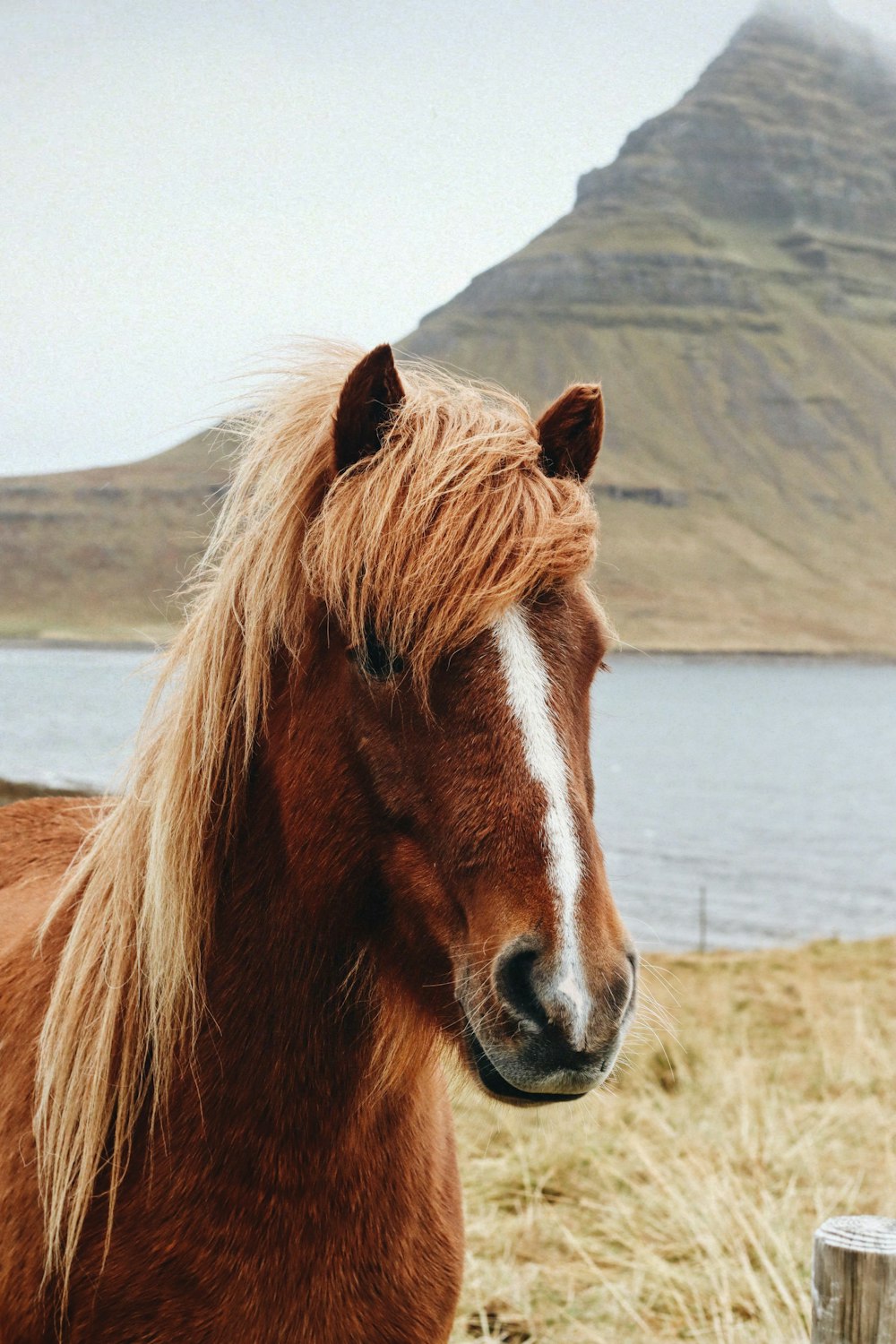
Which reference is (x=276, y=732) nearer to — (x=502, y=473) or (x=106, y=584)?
(x=502, y=473)

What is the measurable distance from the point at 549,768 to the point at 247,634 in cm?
69

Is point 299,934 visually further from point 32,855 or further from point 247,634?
point 32,855

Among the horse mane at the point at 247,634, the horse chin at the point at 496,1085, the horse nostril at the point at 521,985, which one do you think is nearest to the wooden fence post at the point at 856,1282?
the horse chin at the point at 496,1085

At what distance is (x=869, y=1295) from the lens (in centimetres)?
192

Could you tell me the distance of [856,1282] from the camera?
1927 millimetres

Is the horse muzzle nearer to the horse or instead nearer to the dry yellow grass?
the horse

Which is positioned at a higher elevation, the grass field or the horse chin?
the horse chin

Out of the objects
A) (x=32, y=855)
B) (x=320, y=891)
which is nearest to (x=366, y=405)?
(x=320, y=891)

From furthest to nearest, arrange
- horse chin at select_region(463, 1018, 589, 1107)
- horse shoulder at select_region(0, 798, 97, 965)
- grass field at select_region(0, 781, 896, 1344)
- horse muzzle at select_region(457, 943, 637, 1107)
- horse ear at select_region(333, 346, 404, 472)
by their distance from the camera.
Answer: grass field at select_region(0, 781, 896, 1344) → horse shoulder at select_region(0, 798, 97, 965) → horse ear at select_region(333, 346, 404, 472) → horse chin at select_region(463, 1018, 589, 1107) → horse muzzle at select_region(457, 943, 637, 1107)

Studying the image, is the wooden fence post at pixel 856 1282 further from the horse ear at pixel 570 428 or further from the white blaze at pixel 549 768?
the horse ear at pixel 570 428

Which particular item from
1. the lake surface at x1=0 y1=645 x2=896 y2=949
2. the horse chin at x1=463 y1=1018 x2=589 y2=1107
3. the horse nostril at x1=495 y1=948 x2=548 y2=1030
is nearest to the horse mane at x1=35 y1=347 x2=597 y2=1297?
the lake surface at x1=0 y1=645 x2=896 y2=949

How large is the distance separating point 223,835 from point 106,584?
137306mm

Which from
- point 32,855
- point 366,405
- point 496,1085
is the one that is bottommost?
point 32,855

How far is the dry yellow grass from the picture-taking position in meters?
4.22
